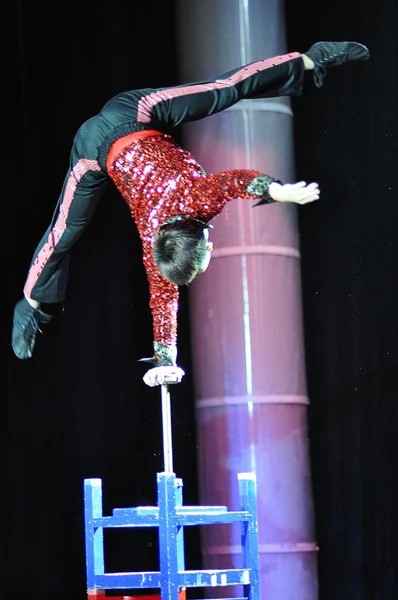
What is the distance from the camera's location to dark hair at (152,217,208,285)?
2750mm

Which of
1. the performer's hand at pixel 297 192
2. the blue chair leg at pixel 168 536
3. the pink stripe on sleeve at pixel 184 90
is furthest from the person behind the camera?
the pink stripe on sleeve at pixel 184 90

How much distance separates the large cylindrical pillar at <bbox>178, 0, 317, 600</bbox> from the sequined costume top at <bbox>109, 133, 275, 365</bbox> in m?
0.66

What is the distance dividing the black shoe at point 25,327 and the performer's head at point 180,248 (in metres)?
0.77

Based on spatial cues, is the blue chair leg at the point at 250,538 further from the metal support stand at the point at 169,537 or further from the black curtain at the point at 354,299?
the black curtain at the point at 354,299

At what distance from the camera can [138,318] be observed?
3.78 meters

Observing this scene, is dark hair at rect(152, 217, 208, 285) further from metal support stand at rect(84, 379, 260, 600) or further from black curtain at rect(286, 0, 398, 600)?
black curtain at rect(286, 0, 398, 600)

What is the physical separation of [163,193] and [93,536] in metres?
0.97

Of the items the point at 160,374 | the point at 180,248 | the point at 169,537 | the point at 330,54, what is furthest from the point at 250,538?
the point at 330,54

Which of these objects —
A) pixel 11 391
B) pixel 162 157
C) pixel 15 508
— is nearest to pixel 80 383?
pixel 11 391

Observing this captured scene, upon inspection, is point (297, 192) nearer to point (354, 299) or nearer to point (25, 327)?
point (354, 299)

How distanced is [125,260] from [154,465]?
30.3 inches

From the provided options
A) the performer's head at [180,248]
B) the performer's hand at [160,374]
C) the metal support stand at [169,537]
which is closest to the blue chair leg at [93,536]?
the metal support stand at [169,537]

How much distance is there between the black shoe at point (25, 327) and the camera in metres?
3.41

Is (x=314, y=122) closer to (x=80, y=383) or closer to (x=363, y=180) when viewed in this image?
(x=363, y=180)
